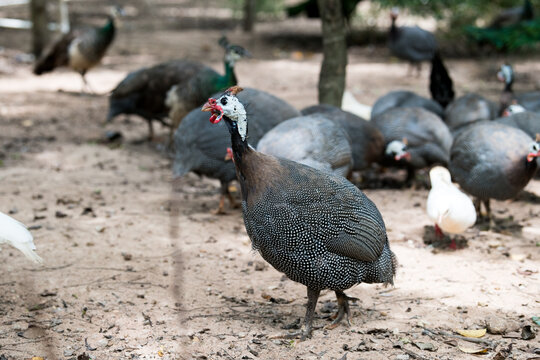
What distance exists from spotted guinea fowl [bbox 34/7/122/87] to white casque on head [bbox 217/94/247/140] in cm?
667

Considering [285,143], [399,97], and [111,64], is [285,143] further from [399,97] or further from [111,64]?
[111,64]

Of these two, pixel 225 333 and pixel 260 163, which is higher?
pixel 260 163

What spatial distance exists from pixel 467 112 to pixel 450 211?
248cm

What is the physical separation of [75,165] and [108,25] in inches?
145

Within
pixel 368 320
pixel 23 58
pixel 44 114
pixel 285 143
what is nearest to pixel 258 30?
pixel 23 58

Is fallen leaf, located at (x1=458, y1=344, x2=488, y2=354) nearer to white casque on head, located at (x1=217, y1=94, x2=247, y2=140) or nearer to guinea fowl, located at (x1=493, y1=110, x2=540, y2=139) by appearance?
white casque on head, located at (x1=217, y1=94, x2=247, y2=140)

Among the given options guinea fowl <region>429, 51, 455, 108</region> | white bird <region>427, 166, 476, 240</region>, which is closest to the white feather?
guinea fowl <region>429, 51, 455, 108</region>

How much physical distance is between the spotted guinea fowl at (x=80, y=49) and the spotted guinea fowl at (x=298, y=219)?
21.7 ft

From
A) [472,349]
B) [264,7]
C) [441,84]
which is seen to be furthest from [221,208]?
[264,7]

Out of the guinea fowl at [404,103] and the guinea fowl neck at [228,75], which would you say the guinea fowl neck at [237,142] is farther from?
the guinea fowl at [404,103]

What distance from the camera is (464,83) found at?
10312mm

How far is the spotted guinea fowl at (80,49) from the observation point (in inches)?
367

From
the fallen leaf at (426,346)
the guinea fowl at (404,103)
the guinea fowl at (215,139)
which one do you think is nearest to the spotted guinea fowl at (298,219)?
the fallen leaf at (426,346)

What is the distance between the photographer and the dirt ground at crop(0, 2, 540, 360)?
3.38 meters
